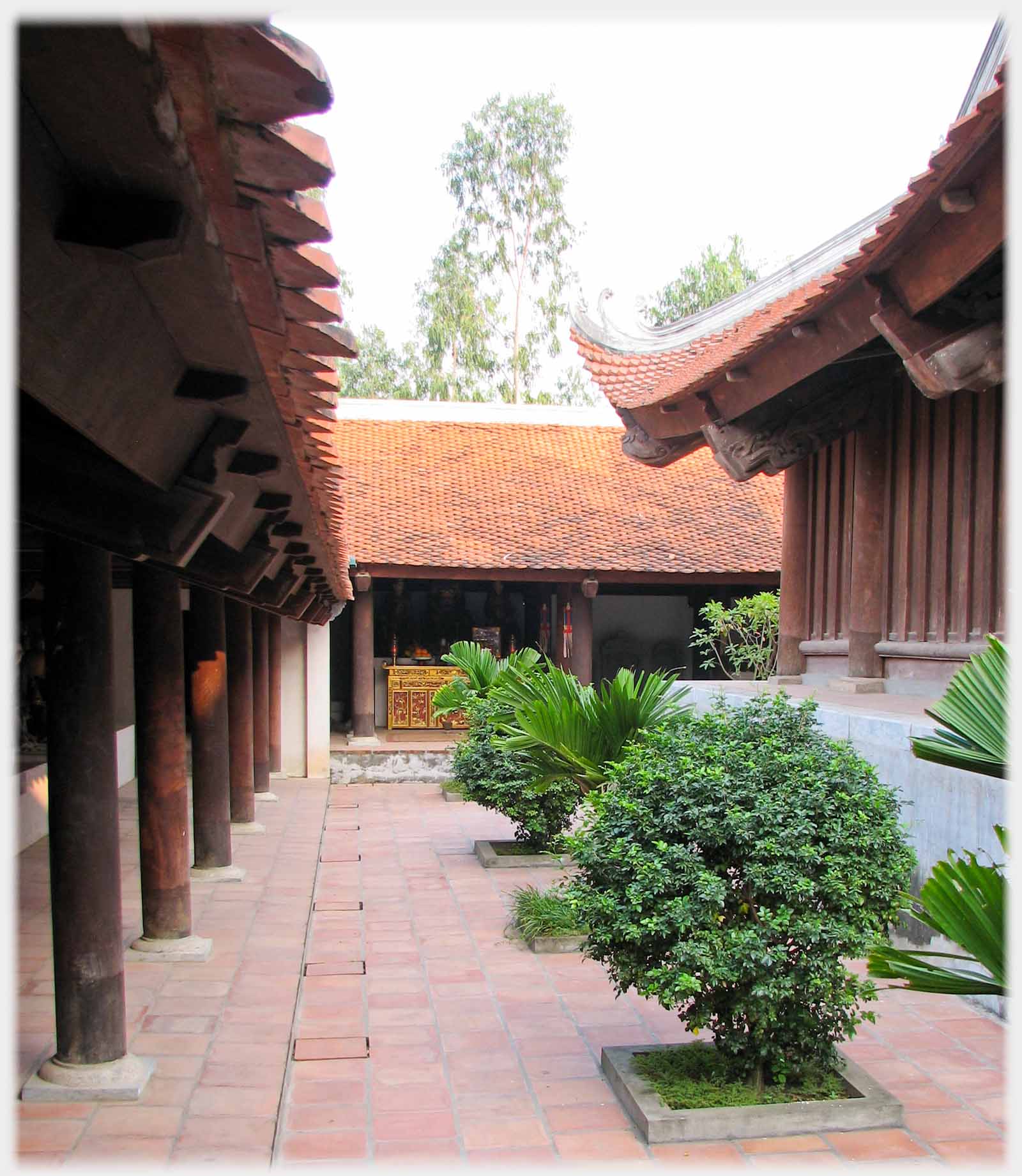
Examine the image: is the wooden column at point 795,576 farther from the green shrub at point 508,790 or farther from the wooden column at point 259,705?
the wooden column at point 259,705

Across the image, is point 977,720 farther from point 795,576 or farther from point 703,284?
point 703,284

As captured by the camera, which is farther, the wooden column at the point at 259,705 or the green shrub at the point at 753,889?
the wooden column at the point at 259,705

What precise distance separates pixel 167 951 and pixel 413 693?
10.3m

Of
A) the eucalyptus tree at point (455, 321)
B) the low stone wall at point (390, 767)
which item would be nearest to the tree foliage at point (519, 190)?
the eucalyptus tree at point (455, 321)

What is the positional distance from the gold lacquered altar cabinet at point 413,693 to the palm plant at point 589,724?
10.4m

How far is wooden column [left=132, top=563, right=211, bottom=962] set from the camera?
582 centimetres

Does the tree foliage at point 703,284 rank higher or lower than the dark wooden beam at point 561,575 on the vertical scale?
higher

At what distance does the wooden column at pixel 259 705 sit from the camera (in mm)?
11883

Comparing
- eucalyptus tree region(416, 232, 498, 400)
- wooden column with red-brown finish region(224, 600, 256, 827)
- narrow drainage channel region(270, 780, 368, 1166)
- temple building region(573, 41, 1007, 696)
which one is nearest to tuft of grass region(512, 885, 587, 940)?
narrow drainage channel region(270, 780, 368, 1166)

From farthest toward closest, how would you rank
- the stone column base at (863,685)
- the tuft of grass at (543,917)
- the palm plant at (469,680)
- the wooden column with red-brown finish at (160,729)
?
the palm plant at (469,680)
the stone column base at (863,685)
the tuft of grass at (543,917)
the wooden column with red-brown finish at (160,729)

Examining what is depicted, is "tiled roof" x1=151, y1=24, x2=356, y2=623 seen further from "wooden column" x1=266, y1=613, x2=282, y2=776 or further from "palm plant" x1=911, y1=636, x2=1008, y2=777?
"wooden column" x1=266, y1=613, x2=282, y2=776

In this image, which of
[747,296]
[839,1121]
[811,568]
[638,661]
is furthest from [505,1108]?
[638,661]

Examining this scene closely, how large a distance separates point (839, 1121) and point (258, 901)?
178 inches

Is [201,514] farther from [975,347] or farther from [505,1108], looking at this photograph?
[975,347]
